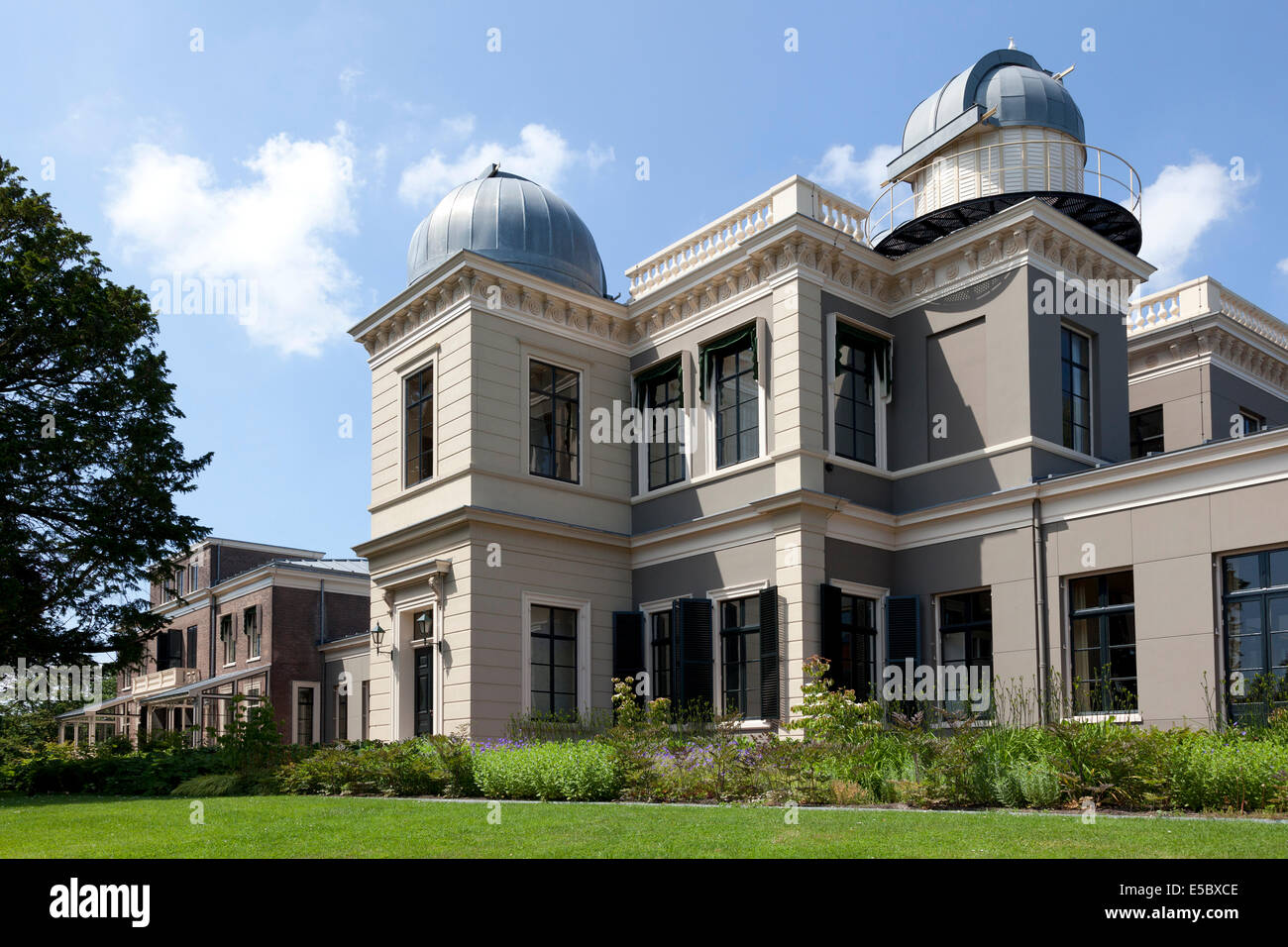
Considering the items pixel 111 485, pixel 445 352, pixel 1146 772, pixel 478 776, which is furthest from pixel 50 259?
pixel 1146 772

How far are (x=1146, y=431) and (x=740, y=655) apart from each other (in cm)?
1091

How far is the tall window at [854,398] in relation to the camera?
20625 mm

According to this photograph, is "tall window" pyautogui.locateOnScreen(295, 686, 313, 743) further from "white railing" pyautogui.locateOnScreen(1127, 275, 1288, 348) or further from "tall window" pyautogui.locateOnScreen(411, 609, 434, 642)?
"white railing" pyautogui.locateOnScreen(1127, 275, 1288, 348)

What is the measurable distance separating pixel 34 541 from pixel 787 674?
47.4 ft

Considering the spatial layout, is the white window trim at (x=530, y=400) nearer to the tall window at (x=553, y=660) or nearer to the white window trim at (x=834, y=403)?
the tall window at (x=553, y=660)

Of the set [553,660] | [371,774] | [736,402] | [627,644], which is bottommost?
[371,774]

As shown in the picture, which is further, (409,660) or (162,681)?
(162,681)

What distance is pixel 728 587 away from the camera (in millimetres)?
20547

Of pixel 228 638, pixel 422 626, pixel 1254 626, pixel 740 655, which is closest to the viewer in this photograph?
pixel 1254 626

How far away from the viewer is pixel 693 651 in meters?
20.5

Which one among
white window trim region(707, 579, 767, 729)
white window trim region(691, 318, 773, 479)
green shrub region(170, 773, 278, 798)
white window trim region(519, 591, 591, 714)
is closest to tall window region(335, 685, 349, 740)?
white window trim region(519, 591, 591, 714)

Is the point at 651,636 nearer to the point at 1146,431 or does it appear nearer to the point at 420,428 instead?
the point at 420,428

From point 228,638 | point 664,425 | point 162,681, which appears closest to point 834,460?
point 664,425
